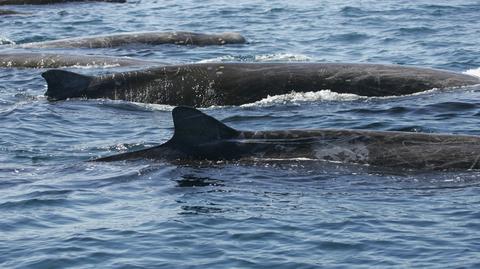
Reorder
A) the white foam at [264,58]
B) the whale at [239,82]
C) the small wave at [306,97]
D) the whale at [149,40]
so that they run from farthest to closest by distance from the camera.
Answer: the whale at [149,40]
the white foam at [264,58]
the whale at [239,82]
the small wave at [306,97]

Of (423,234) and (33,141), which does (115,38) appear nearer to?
(33,141)

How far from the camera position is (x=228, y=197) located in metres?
11.6

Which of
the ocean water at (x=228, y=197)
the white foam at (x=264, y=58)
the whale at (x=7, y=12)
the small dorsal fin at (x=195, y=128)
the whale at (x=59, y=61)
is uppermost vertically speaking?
the small dorsal fin at (x=195, y=128)

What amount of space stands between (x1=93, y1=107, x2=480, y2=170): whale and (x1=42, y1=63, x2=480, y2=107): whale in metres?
5.14

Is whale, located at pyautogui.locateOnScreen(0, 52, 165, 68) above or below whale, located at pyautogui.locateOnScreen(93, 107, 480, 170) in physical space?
below

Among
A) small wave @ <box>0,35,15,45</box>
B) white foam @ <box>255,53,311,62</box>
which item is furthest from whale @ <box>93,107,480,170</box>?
small wave @ <box>0,35,15,45</box>

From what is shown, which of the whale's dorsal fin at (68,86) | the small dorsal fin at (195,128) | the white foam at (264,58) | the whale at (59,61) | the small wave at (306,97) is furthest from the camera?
the white foam at (264,58)

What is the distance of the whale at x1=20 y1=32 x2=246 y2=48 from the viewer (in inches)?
1065

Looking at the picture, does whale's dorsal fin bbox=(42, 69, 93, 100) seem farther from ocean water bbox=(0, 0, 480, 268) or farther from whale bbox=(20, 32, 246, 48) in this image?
whale bbox=(20, 32, 246, 48)

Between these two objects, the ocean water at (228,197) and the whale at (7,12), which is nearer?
the ocean water at (228,197)

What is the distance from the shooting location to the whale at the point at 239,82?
17969mm

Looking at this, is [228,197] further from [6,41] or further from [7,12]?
[7,12]

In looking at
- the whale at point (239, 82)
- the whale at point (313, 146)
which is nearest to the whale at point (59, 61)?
the whale at point (239, 82)

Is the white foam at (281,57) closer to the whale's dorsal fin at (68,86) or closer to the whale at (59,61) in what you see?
the whale at (59,61)
